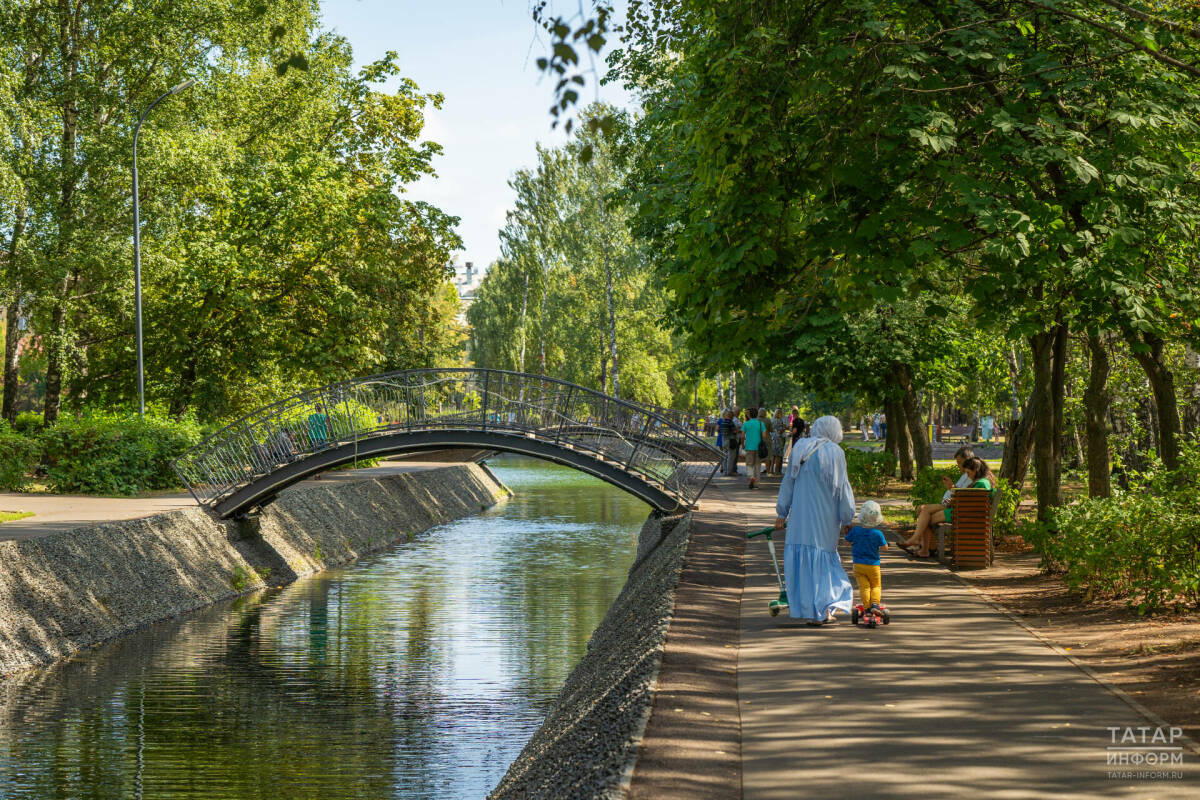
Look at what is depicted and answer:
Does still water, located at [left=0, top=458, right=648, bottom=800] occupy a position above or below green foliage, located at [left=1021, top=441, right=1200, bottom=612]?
below

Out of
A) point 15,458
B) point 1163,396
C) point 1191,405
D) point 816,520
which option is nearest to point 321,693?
point 816,520

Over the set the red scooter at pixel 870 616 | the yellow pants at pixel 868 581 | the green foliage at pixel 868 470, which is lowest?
the red scooter at pixel 870 616

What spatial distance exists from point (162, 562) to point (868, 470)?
1462cm

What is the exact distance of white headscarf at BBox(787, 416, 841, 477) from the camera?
10055 mm

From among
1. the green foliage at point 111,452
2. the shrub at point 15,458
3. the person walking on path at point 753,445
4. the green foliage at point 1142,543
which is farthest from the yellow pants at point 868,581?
the shrub at point 15,458

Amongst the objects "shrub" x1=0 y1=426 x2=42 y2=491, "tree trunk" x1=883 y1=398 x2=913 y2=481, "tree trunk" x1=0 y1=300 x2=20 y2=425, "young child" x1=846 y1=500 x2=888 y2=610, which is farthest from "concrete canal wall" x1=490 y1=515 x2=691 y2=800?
"tree trunk" x1=0 y1=300 x2=20 y2=425

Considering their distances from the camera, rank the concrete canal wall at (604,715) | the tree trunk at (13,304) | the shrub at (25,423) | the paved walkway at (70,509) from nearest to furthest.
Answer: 1. the concrete canal wall at (604,715)
2. the paved walkway at (70,509)
3. the tree trunk at (13,304)
4. the shrub at (25,423)

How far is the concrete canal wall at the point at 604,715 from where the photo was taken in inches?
245

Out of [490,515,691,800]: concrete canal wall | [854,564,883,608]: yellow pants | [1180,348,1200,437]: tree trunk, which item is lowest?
[490,515,691,800]: concrete canal wall

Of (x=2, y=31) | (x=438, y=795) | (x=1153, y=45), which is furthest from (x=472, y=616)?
(x=2, y=31)

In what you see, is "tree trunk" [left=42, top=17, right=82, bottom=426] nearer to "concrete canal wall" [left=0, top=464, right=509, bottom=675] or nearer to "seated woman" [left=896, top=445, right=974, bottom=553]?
"concrete canal wall" [left=0, top=464, right=509, bottom=675]

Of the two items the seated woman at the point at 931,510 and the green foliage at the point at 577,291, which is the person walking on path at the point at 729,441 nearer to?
the seated woman at the point at 931,510

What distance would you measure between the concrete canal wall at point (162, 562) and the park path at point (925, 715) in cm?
981

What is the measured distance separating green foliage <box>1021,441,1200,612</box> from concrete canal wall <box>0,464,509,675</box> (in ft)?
39.8
